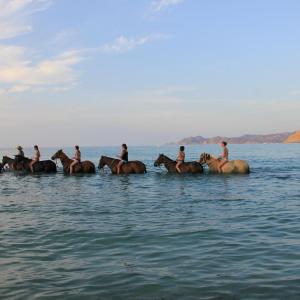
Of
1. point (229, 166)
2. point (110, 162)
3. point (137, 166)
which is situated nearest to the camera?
point (229, 166)

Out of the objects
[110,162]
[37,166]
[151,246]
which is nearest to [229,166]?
[110,162]

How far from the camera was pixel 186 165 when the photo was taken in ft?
101

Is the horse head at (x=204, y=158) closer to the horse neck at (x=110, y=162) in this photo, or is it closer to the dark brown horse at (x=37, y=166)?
the horse neck at (x=110, y=162)

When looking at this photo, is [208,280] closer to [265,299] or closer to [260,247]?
[265,299]

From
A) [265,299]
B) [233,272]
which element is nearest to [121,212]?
[233,272]

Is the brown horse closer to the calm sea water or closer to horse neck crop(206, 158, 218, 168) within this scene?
horse neck crop(206, 158, 218, 168)

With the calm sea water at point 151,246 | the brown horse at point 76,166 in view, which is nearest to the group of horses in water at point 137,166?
the brown horse at point 76,166

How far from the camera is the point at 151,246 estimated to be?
34.5 ft

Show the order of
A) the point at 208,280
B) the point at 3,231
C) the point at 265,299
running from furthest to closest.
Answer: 1. the point at 3,231
2. the point at 208,280
3. the point at 265,299

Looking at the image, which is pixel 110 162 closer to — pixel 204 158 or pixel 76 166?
pixel 76 166

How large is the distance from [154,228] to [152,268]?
3.71 meters

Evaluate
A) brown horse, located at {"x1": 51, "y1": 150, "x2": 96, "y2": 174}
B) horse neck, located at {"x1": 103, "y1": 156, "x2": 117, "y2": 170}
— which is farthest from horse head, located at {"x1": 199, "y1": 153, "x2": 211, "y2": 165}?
brown horse, located at {"x1": 51, "y1": 150, "x2": 96, "y2": 174}

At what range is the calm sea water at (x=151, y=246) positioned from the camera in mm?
7711

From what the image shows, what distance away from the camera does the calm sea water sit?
304 inches
